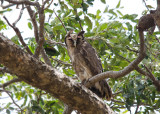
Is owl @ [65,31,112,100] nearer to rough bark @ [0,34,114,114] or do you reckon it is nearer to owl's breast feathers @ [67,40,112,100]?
owl's breast feathers @ [67,40,112,100]

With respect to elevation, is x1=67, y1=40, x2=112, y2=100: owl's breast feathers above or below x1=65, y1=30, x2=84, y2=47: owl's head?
below

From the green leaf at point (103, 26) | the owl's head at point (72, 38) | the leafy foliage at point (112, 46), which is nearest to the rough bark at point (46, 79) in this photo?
the leafy foliage at point (112, 46)

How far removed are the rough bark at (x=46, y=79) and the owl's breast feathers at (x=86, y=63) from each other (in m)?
1.04

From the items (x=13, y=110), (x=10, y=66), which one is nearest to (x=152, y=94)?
(x=10, y=66)

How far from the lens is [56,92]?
200cm

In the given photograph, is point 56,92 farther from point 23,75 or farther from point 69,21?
point 69,21

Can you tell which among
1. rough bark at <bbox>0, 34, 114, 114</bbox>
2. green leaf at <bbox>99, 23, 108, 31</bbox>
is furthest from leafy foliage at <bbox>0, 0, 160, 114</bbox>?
rough bark at <bbox>0, 34, 114, 114</bbox>

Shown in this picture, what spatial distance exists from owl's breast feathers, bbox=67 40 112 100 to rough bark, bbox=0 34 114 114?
1043 millimetres

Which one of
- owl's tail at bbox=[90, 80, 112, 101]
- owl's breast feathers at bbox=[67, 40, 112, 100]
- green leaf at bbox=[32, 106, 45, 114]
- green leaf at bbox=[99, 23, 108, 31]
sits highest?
green leaf at bbox=[99, 23, 108, 31]

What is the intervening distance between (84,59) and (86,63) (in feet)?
0.26

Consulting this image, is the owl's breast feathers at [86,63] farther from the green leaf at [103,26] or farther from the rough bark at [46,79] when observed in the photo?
the rough bark at [46,79]

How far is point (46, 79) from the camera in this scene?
1.89 metres

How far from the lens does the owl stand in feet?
11.3

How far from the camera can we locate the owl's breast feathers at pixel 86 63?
135 inches
